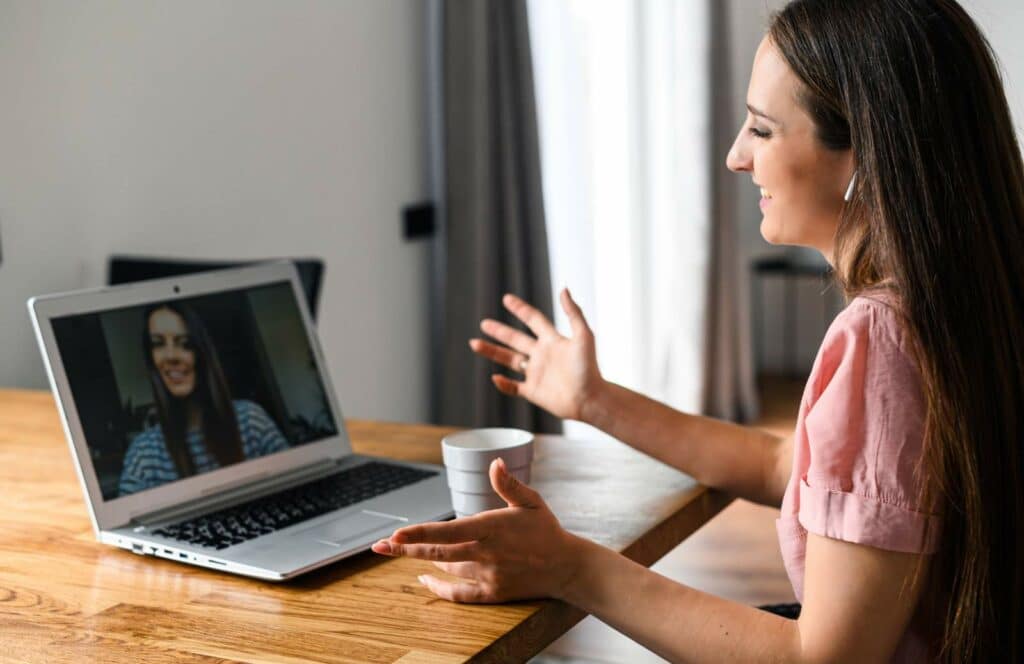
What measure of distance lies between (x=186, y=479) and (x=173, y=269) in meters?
1.05

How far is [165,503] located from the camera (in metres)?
1.27

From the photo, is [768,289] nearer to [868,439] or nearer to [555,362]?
[555,362]

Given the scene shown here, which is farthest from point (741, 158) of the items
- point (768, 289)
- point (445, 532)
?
point (768, 289)

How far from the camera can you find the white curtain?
3.82m

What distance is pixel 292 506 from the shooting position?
1276 mm

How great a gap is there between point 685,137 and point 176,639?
3651 millimetres

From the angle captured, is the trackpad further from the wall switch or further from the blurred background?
the wall switch

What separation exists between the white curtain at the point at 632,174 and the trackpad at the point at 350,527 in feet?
8.37

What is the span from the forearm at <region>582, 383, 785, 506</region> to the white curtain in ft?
7.65

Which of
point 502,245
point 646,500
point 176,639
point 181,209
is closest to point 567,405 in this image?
point 646,500

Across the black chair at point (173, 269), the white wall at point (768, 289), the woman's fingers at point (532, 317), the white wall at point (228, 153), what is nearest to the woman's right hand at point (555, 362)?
the woman's fingers at point (532, 317)

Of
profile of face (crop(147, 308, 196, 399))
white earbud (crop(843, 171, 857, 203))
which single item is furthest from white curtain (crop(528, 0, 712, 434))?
white earbud (crop(843, 171, 857, 203))

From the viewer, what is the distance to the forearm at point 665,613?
3.32 feet

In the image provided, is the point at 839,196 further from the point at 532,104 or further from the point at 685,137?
the point at 685,137
